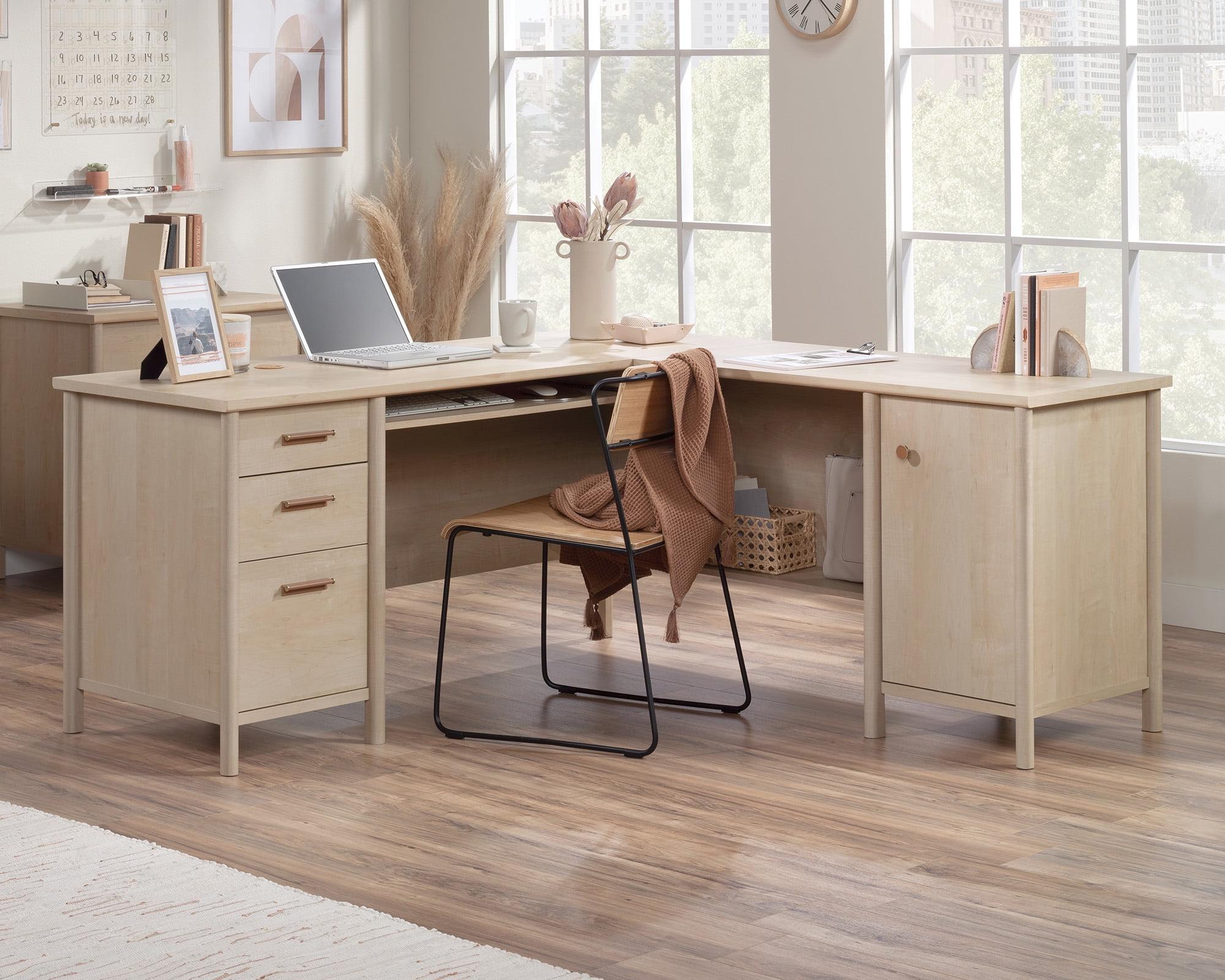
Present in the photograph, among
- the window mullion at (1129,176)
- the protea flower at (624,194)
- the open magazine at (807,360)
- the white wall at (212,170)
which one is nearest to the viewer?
the open magazine at (807,360)

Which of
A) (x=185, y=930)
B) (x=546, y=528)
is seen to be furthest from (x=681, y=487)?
(x=185, y=930)

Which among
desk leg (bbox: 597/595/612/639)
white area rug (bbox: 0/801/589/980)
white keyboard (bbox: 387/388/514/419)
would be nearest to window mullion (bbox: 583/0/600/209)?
desk leg (bbox: 597/595/612/639)

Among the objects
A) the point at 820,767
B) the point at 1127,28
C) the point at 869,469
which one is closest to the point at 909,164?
the point at 1127,28

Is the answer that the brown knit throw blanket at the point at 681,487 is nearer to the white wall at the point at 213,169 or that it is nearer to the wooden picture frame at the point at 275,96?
the white wall at the point at 213,169

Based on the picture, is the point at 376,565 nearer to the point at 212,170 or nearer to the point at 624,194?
the point at 624,194

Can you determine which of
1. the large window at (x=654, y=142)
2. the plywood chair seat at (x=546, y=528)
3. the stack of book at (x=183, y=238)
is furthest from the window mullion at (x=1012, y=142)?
the stack of book at (x=183, y=238)

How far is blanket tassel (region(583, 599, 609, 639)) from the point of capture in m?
4.27

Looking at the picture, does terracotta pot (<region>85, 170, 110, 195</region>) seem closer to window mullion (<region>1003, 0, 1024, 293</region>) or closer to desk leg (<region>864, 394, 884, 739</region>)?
window mullion (<region>1003, 0, 1024, 293</region>)

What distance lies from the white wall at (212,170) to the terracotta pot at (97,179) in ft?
0.16

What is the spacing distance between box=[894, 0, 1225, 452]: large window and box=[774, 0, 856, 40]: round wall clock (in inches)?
6.1

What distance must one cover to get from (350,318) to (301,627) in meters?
0.85

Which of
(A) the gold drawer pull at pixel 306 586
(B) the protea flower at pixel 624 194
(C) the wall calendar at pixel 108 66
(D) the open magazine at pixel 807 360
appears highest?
(C) the wall calendar at pixel 108 66

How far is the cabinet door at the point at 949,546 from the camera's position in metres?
3.61

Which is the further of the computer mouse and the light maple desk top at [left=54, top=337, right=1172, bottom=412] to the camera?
the computer mouse
